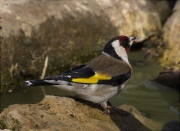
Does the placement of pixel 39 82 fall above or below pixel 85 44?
above

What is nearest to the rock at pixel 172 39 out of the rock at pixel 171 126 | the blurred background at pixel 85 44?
the blurred background at pixel 85 44

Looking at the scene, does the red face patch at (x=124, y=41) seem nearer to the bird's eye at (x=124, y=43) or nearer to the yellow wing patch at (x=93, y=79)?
the bird's eye at (x=124, y=43)

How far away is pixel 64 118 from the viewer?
5336mm

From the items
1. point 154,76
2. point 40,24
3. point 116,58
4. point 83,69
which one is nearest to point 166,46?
point 154,76

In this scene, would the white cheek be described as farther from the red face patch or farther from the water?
the water

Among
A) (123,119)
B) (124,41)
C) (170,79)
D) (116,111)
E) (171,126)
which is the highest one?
(124,41)

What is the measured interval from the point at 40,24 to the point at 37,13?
25cm

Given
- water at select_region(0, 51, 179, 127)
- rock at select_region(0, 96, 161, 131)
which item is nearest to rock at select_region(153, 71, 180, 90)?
water at select_region(0, 51, 179, 127)

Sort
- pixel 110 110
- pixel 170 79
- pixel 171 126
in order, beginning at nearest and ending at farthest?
pixel 110 110, pixel 171 126, pixel 170 79

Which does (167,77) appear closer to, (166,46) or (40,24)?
(166,46)

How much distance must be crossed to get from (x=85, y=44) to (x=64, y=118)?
4445 millimetres

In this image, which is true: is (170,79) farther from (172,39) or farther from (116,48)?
(116,48)

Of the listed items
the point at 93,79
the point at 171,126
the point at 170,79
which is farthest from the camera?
the point at 170,79

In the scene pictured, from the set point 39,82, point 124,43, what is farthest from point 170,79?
point 39,82
